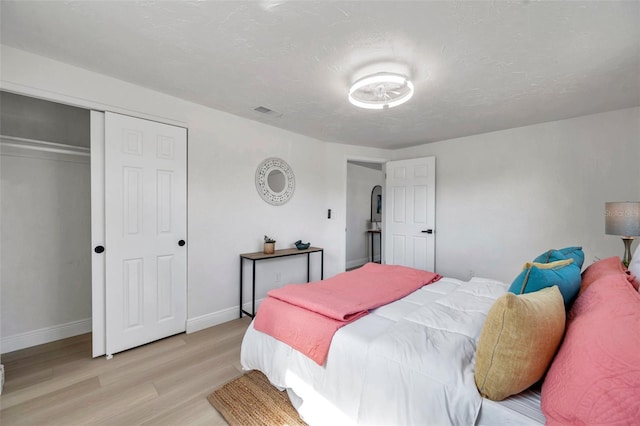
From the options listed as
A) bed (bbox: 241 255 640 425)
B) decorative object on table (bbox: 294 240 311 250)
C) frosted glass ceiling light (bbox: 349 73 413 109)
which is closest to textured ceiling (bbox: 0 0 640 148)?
frosted glass ceiling light (bbox: 349 73 413 109)

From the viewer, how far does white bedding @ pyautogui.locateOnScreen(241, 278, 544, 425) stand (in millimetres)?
1072

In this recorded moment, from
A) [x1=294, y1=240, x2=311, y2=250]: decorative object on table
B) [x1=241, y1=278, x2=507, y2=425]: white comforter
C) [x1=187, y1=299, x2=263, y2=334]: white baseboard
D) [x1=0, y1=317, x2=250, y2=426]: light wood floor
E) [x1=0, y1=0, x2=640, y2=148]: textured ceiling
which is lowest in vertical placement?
[x1=0, y1=317, x2=250, y2=426]: light wood floor

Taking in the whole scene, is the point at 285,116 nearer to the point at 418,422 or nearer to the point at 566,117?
the point at 418,422

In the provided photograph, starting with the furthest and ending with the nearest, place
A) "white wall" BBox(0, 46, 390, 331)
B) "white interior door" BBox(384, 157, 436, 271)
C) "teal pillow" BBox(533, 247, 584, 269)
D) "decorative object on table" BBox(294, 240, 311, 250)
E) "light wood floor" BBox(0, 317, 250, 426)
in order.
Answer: "white interior door" BBox(384, 157, 436, 271) → "decorative object on table" BBox(294, 240, 311, 250) → "white wall" BBox(0, 46, 390, 331) → "teal pillow" BBox(533, 247, 584, 269) → "light wood floor" BBox(0, 317, 250, 426)

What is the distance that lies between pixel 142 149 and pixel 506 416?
3.03m

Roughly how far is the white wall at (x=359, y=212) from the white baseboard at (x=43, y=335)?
419cm

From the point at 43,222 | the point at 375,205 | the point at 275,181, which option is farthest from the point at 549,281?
the point at 375,205

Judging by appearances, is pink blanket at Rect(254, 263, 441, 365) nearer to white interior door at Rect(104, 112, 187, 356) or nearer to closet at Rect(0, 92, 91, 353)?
white interior door at Rect(104, 112, 187, 356)

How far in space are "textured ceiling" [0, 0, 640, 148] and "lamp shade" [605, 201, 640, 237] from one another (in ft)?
3.39

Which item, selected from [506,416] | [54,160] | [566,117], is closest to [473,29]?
[506,416]

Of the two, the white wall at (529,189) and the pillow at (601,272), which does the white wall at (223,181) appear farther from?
the pillow at (601,272)

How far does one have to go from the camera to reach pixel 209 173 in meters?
2.89

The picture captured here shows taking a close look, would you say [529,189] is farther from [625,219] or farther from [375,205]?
[375,205]

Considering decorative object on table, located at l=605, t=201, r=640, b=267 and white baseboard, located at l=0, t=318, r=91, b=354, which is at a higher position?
decorative object on table, located at l=605, t=201, r=640, b=267
